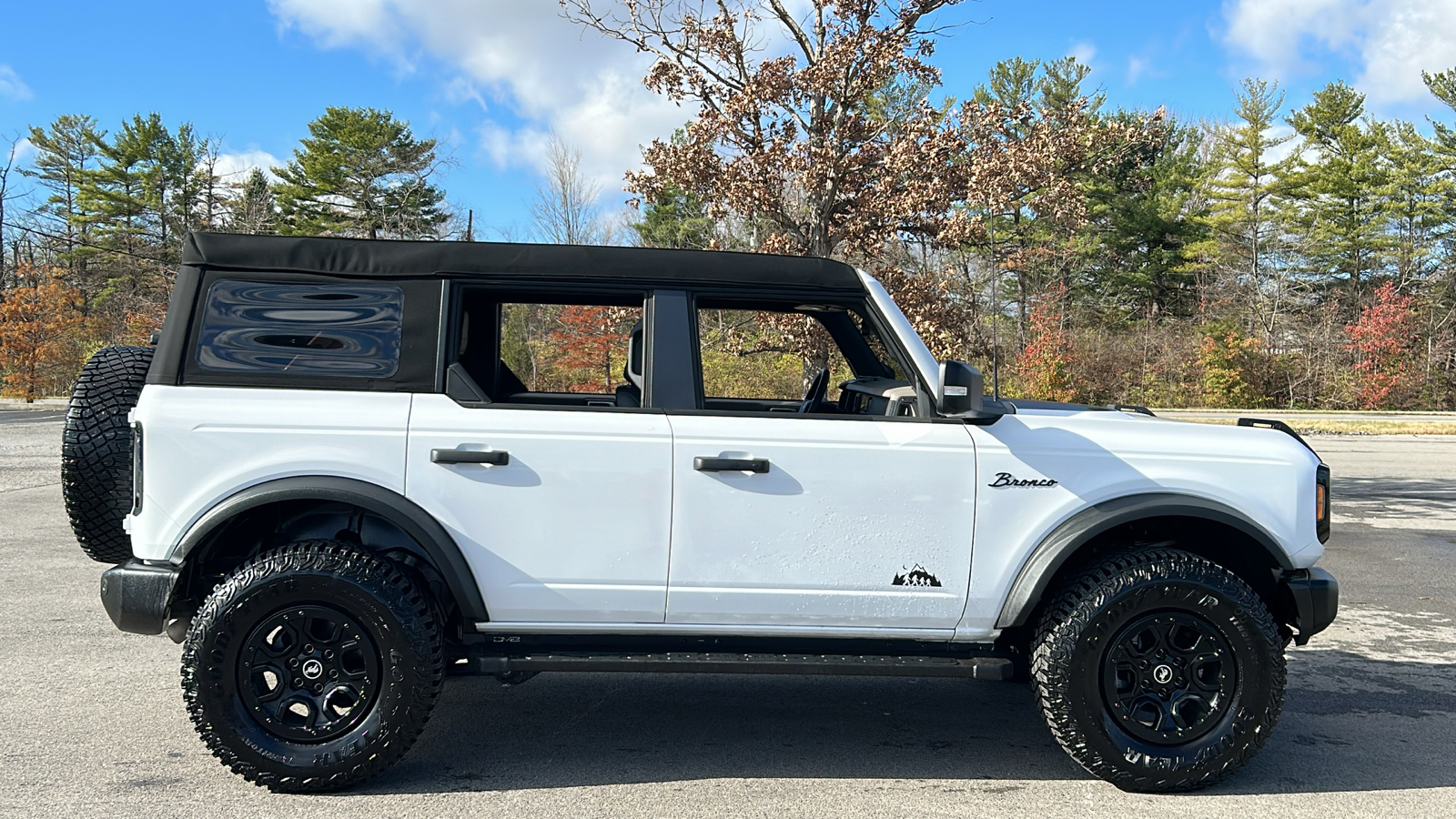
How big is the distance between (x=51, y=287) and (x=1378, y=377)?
4370 centimetres

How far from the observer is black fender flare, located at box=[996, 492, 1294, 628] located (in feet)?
11.1

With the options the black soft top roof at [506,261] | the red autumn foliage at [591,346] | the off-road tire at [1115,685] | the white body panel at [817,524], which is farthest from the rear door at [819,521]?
the red autumn foliage at [591,346]

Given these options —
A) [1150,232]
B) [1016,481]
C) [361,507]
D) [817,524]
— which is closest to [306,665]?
[361,507]

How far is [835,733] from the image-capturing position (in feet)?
13.2

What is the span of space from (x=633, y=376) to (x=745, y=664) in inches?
47.2

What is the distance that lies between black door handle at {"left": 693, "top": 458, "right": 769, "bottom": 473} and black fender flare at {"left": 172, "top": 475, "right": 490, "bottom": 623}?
93cm

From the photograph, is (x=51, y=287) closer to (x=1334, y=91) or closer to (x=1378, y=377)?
(x=1378, y=377)

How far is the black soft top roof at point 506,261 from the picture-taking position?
3.50 meters

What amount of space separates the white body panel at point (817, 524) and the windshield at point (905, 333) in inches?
10.0

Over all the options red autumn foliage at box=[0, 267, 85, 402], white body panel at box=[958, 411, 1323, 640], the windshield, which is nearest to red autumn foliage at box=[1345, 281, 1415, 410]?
white body panel at box=[958, 411, 1323, 640]

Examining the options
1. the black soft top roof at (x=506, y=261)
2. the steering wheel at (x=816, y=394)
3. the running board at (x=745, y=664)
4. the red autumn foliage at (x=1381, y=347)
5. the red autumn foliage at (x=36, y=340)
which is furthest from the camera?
the red autumn foliage at (x=1381, y=347)

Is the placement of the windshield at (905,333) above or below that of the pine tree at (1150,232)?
below

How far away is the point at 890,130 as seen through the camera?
33.8ft

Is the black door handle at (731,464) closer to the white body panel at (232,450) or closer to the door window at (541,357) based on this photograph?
the door window at (541,357)
